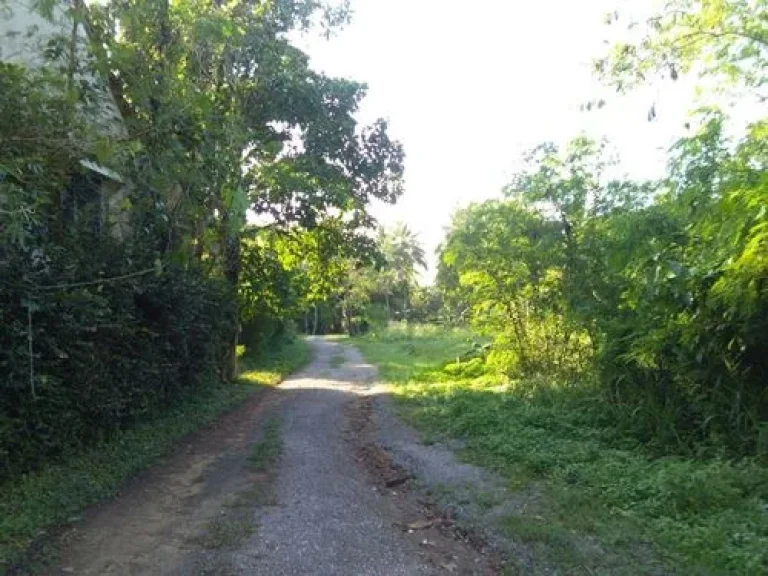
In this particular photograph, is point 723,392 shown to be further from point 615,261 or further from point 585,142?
point 585,142

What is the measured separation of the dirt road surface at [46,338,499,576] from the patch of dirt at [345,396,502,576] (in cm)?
1

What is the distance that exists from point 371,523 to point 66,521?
288 cm

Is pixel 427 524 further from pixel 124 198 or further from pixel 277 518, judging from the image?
pixel 124 198

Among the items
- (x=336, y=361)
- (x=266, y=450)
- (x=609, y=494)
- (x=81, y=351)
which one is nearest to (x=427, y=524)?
(x=609, y=494)

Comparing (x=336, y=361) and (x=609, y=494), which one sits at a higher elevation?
(x=336, y=361)

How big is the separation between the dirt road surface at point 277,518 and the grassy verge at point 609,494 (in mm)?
661

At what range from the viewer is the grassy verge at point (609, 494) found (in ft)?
16.8

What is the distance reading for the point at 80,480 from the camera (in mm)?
7582

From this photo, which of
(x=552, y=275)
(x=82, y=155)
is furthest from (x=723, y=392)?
(x=82, y=155)

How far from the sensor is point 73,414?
8.41m

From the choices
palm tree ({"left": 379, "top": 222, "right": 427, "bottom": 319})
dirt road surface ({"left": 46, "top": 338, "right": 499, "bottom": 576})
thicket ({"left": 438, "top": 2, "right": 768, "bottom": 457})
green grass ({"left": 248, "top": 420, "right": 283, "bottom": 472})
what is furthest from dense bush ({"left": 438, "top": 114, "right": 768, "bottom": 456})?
palm tree ({"left": 379, "top": 222, "right": 427, "bottom": 319})

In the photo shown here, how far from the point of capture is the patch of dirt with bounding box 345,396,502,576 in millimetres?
5574

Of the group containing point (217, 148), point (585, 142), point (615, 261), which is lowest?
point (615, 261)

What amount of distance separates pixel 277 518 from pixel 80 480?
245 centimetres
